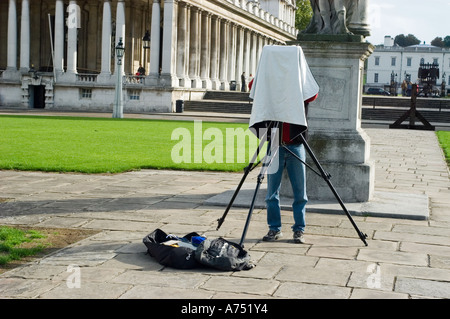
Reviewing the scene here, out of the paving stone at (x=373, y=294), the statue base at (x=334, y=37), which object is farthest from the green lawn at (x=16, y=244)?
the statue base at (x=334, y=37)

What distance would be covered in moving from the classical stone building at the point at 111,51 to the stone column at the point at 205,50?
3.2 inches

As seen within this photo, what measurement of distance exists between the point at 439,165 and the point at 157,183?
8226mm

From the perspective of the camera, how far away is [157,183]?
12.2 meters

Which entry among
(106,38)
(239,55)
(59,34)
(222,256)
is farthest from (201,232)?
(239,55)

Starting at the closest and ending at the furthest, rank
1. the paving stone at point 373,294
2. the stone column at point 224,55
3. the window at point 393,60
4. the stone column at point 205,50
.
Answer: the paving stone at point 373,294 → the stone column at point 205,50 → the stone column at point 224,55 → the window at point 393,60

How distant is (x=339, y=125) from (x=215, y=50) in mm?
50393

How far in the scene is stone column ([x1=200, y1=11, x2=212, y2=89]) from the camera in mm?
56594

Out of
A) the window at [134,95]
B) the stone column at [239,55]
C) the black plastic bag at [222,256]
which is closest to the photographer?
the black plastic bag at [222,256]

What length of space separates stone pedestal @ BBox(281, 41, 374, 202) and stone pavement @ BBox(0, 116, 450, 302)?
913 millimetres

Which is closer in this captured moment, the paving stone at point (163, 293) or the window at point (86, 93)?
the paving stone at point (163, 293)

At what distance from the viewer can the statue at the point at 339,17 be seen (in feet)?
34.2

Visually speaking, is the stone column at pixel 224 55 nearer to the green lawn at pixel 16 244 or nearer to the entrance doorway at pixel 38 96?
the entrance doorway at pixel 38 96

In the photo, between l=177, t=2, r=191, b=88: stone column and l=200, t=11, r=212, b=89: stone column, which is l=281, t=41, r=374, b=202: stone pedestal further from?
l=200, t=11, r=212, b=89: stone column
